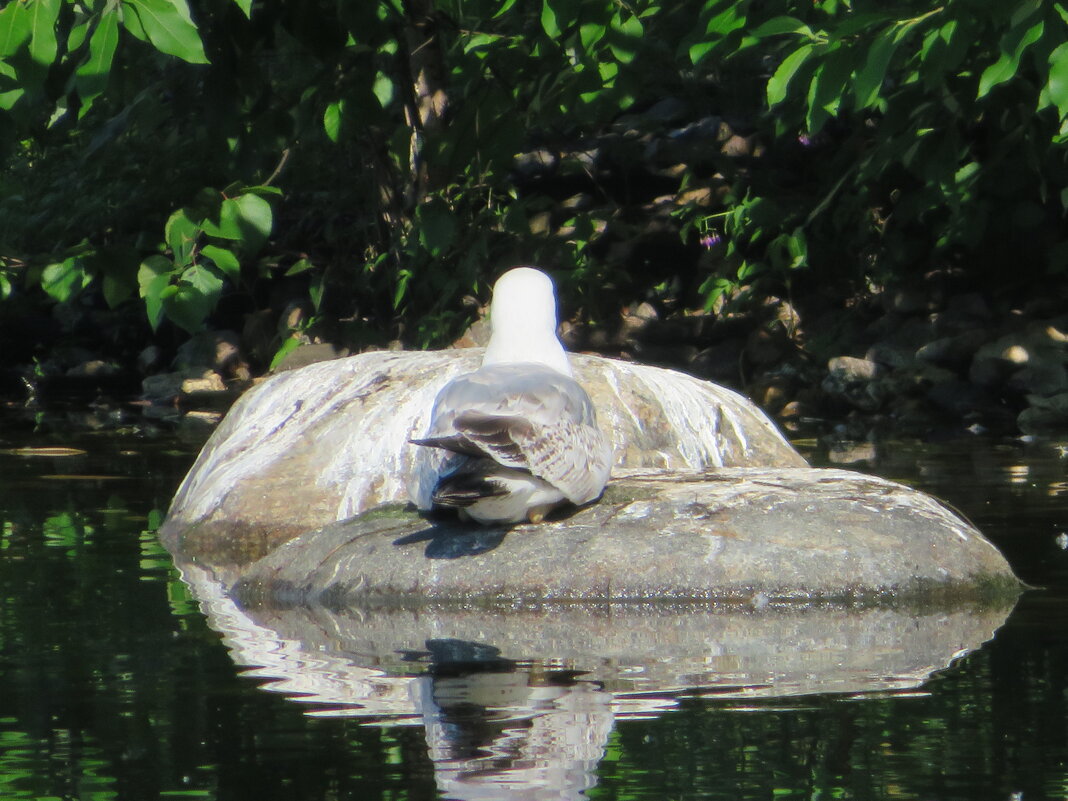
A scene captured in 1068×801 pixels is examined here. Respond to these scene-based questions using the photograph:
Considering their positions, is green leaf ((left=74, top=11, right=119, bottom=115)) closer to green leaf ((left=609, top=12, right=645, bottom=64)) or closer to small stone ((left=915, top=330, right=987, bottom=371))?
green leaf ((left=609, top=12, right=645, bottom=64))

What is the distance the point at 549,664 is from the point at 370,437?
9.39ft

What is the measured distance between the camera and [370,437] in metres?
7.15

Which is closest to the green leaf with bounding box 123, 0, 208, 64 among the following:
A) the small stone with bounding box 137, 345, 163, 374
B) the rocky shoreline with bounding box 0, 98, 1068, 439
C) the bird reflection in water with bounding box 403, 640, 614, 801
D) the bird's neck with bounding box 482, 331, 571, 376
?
the bird reflection in water with bounding box 403, 640, 614, 801

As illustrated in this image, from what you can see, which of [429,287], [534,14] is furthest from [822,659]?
[429,287]

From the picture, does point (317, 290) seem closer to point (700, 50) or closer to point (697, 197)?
point (697, 197)

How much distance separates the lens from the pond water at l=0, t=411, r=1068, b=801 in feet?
10.9

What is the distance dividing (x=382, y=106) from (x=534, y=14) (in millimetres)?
3680

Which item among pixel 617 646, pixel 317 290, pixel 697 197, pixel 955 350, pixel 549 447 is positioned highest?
pixel 697 197

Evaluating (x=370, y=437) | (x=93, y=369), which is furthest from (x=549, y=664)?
(x=93, y=369)

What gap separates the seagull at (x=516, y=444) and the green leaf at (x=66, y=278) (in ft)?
4.11

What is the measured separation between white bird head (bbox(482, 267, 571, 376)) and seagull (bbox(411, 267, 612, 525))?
109mm

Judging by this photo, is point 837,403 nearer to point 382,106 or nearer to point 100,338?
point 382,106

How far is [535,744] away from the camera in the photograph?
11.6 ft

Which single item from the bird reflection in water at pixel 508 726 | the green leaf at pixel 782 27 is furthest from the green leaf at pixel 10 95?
the green leaf at pixel 782 27
